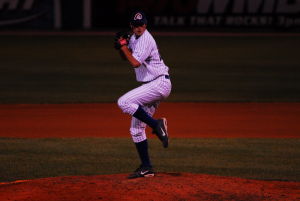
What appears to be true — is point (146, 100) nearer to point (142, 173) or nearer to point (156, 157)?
point (142, 173)

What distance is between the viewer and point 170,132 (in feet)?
40.1

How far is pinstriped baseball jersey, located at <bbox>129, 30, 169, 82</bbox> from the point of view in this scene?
295 inches

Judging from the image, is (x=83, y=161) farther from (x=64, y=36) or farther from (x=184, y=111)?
(x=64, y=36)

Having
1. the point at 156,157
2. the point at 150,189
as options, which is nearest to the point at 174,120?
the point at 156,157

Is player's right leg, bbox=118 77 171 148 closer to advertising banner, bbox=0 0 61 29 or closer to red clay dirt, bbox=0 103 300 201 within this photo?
red clay dirt, bbox=0 103 300 201

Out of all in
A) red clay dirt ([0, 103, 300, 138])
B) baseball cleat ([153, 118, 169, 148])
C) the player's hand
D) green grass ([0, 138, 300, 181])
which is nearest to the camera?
the player's hand

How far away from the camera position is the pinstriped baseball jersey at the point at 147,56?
7.49 meters

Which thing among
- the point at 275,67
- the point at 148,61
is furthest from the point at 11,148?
the point at 275,67

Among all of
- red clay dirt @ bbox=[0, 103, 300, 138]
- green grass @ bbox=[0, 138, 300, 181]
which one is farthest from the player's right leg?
red clay dirt @ bbox=[0, 103, 300, 138]

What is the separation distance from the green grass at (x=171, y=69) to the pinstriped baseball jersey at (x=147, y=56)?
8.45m

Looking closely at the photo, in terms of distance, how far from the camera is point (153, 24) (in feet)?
125

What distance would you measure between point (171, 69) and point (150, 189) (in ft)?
51.7

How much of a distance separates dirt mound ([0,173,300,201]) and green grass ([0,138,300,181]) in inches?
45.5

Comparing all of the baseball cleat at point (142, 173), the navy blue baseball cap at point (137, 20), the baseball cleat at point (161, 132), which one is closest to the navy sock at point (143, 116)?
the baseball cleat at point (161, 132)
